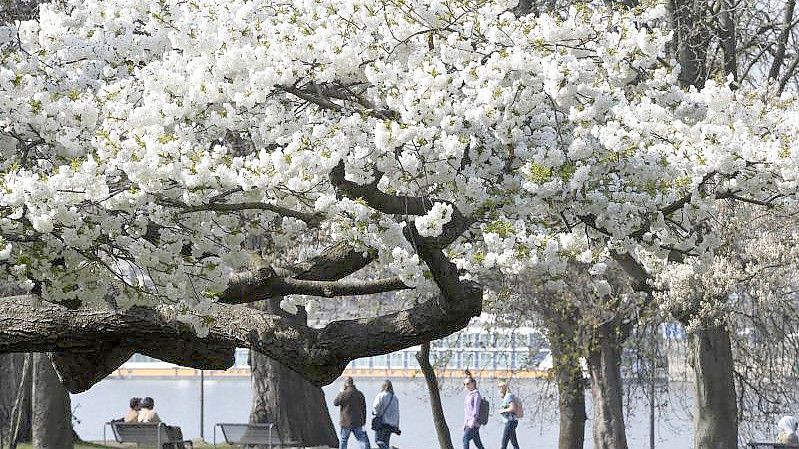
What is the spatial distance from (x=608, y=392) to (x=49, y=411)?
8554 millimetres

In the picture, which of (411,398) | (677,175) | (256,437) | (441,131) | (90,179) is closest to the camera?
(90,179)

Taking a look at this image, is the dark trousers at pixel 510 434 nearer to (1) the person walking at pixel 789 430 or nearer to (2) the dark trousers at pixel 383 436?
(2) the dark trousers at pixel 383 436

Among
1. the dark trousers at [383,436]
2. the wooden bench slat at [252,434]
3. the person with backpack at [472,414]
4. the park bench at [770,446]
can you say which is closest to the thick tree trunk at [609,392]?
the person with backpack at [472,414]

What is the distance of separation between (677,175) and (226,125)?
2788mm

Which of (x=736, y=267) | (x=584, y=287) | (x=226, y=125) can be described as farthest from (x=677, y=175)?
(x=584, y=287)

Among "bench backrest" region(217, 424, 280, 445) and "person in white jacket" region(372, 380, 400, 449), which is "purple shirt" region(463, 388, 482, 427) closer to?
"person in white jacket" region(372, 380, 400, 449)

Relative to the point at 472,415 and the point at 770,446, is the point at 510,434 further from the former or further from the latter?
the point at 770,446

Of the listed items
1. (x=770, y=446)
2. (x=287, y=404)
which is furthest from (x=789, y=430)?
(x=287, y=404)

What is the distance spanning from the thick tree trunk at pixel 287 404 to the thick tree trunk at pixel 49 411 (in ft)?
12.2

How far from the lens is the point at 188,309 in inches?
347

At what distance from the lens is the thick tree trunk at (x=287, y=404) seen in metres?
21.4

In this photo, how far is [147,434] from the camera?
19.3 m

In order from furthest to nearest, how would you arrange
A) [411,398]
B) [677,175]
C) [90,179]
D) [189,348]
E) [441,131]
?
1. [411,398]
2. [189,348]
3. [677,175]
4. [441,131]
5. [90,179]

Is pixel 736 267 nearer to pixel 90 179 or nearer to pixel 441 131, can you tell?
pixel 441 131
